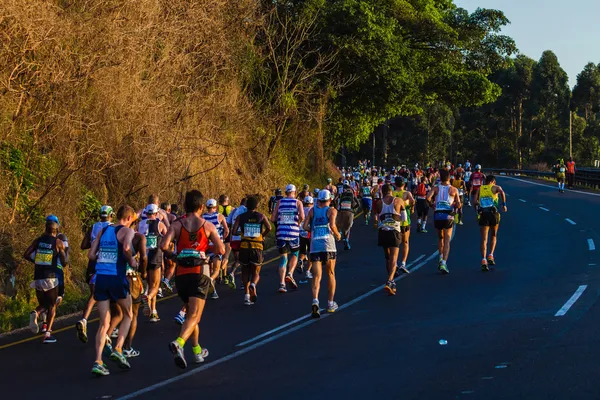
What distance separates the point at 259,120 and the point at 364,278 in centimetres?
1625

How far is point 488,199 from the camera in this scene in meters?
19.0

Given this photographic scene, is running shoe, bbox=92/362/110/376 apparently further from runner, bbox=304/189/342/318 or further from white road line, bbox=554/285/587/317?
white road line, bbox=554/285/587/317

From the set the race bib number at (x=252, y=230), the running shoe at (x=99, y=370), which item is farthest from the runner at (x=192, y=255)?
the race bib number at (x=252, y=230)

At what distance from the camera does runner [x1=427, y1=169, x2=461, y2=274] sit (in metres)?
18.8

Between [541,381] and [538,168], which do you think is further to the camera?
[538,168]

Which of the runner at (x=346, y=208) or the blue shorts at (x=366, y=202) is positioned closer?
the runner at (x=346, y=208)

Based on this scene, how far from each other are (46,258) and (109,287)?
320 centimetres

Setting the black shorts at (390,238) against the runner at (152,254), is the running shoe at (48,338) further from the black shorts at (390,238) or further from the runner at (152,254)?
the black shorts at (390,238)

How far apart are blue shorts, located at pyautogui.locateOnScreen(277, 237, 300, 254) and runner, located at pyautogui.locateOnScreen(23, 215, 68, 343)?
4860 mm

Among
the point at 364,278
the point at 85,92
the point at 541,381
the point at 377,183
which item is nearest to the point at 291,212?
the point at 364,278

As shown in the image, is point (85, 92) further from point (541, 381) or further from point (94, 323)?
point (541, 381)

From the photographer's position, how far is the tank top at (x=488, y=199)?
748 inches

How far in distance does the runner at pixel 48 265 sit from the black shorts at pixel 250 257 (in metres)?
3.48

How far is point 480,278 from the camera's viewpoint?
17422mm
